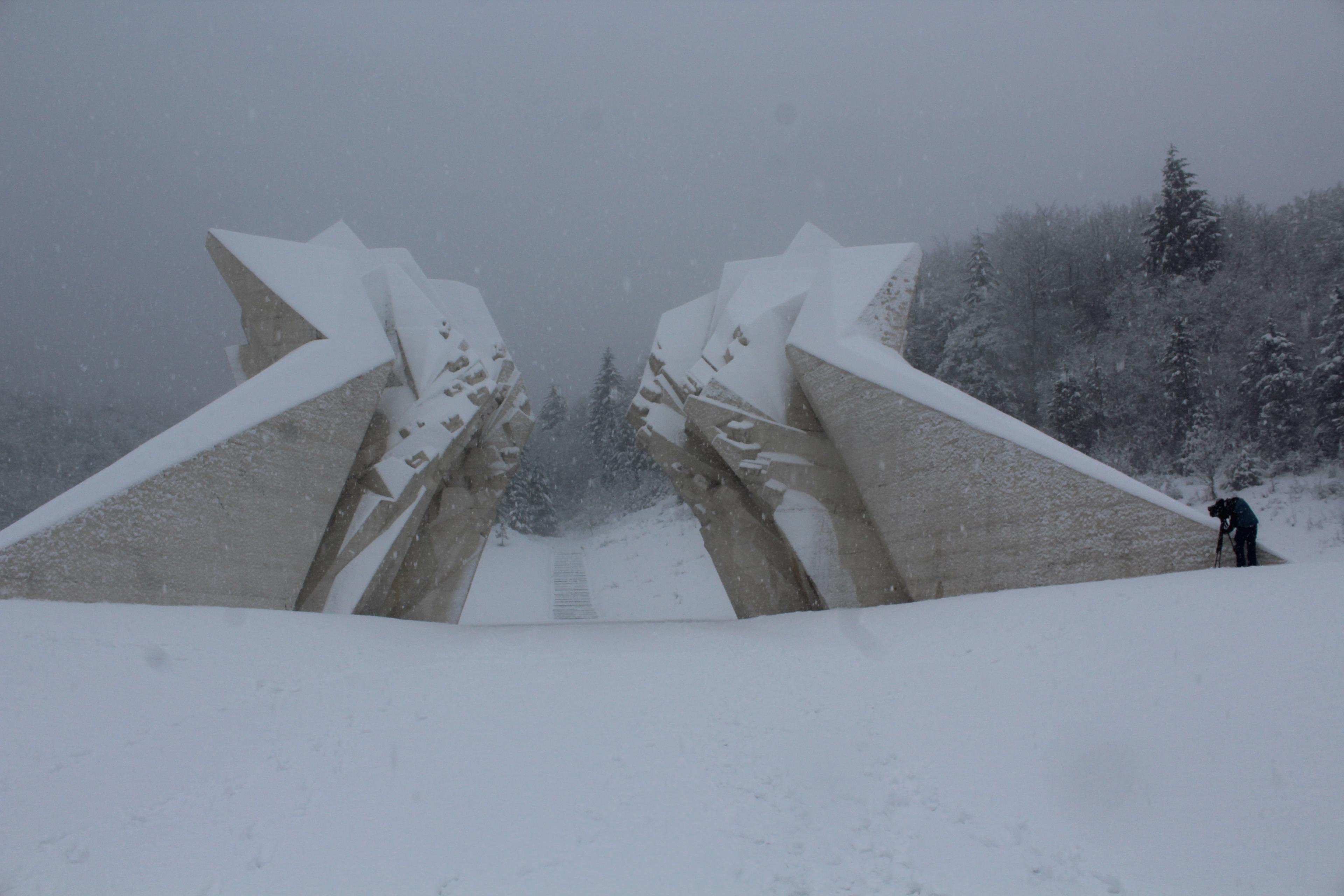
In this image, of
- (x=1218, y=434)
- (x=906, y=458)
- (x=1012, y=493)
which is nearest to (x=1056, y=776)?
(x=1012, y=493)

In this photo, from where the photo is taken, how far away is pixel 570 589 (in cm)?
3145

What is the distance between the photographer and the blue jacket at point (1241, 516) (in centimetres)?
802

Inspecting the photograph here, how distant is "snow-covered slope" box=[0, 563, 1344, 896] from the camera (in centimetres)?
386

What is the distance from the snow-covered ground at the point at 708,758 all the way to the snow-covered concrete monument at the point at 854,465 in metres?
1.05

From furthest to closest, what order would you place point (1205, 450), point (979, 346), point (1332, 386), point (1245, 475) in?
point (979, 346) < point (1205, 450) < point (1245, 475) < point (1332, 386)

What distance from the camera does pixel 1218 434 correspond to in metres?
22.4

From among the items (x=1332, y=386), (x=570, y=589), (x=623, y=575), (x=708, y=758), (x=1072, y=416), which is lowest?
(x=570, y=589)

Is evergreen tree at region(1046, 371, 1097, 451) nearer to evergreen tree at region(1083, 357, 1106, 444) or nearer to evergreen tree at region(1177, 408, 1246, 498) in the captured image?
evergreen tree at region(1083, 357, 1106, 444)

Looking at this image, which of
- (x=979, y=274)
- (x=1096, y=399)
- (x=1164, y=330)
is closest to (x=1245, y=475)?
(x=1096, y=399)

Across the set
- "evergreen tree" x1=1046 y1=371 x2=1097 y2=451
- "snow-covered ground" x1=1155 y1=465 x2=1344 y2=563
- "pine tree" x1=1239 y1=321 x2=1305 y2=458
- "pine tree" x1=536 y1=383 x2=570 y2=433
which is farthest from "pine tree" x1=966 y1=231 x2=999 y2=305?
"pine tree" x1=536 y1=383 x2=570 y2=433

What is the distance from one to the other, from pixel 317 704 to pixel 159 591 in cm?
352

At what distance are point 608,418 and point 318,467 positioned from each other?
3844 centimetres

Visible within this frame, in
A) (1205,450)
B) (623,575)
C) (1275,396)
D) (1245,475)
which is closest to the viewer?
(1245,475)

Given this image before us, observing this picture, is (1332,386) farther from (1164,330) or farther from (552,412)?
(552,412)
